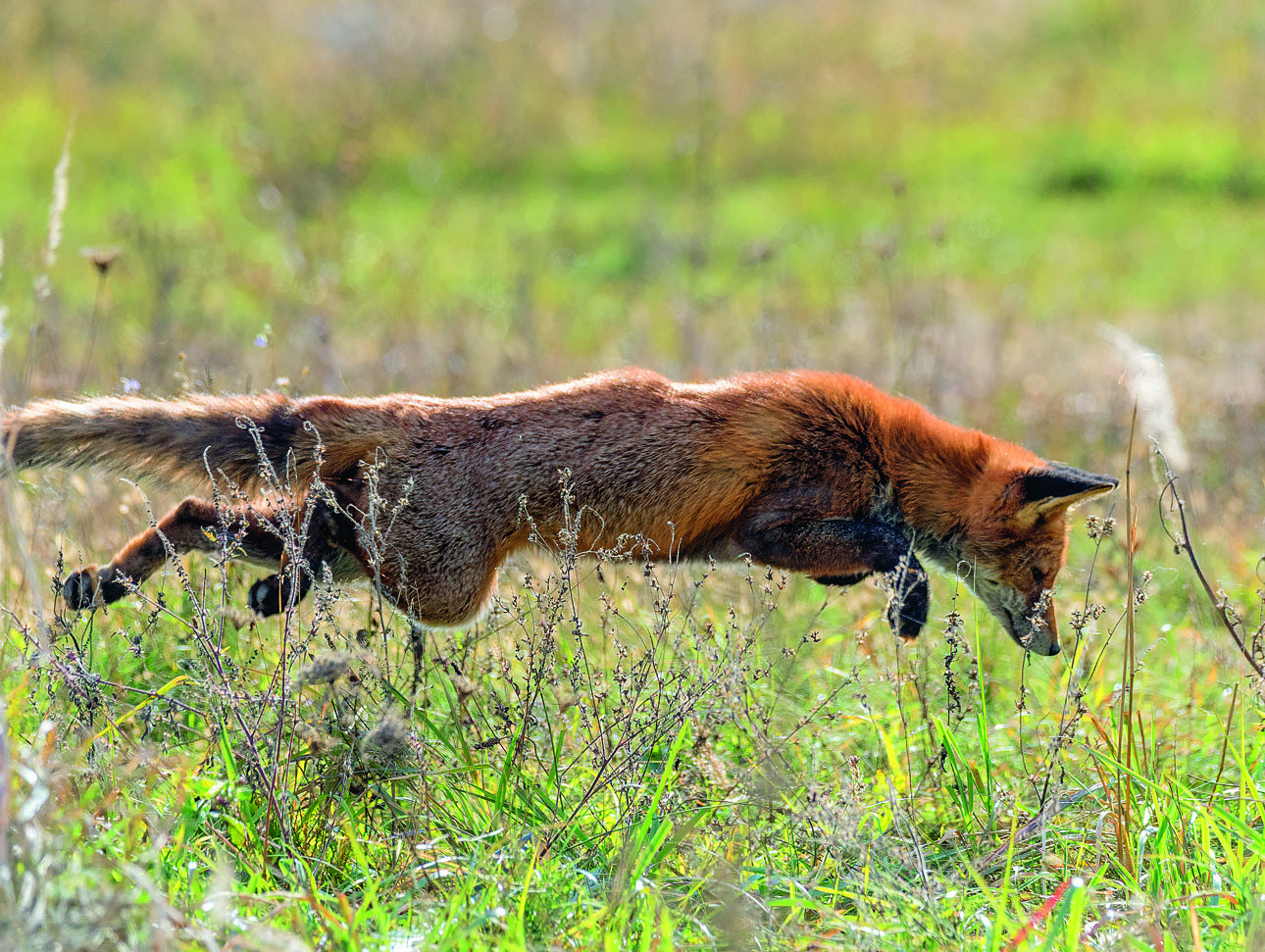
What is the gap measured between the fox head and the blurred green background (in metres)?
2.34

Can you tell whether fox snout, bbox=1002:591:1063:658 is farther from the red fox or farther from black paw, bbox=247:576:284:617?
black paw, bbox=247:576:284:617

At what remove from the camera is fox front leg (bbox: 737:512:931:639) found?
5129 mm

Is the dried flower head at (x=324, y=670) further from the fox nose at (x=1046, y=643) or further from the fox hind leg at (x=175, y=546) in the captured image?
the fox nose at (x=1046, y=643)

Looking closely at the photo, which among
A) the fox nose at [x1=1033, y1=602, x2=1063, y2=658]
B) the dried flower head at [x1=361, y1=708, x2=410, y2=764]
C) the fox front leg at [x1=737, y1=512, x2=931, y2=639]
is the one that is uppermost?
the fox front leg at [x1=737, y1=512, x2=931, y2=639]

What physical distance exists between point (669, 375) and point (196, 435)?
5.52 m

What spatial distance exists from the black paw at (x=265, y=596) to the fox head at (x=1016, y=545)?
296cm

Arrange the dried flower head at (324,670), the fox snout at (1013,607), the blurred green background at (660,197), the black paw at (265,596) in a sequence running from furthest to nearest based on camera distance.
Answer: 1. the blurred green background at (660,197)
2. the fox snout at (1013,607)
3. the black paw at (265,596)
4. the dried flower head at (324,670)

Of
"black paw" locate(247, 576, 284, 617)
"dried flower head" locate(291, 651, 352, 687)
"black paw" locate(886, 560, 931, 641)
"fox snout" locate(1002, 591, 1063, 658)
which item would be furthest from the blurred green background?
"dried flower head" locate(291, 651, 352, 687)

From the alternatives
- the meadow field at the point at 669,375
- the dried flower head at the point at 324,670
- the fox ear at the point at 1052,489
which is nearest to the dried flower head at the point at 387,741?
the meadow field at the point at 669,375

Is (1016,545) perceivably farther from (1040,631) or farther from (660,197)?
(660,197)

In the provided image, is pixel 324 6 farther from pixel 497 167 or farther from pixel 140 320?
pixel 140 320

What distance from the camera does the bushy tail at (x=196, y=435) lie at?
4.79 m

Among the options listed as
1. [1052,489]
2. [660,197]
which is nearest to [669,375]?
[1052,489]

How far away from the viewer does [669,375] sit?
1003 cm
